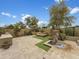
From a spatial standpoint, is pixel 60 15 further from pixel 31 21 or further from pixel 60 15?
pixel 31 21

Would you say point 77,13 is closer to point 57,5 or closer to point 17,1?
point 57,5

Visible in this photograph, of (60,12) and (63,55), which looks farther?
(60,12)

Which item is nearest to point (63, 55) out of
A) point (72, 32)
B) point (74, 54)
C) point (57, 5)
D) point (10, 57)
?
point (74, 54)

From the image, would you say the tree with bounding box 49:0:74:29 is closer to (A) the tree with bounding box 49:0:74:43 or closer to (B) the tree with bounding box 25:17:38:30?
(A) the tree with bounding box 49:0:74:43

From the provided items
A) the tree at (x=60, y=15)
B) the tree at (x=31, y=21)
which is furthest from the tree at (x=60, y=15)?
the tree at (x=31, y=21)

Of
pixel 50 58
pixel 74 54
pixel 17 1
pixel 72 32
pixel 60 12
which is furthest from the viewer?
pixel 60 12

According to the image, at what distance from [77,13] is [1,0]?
31.3 feet

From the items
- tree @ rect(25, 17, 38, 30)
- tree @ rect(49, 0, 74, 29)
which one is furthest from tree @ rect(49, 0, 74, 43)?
tree @ rect(25, 17, 38, 30)

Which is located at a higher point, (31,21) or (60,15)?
(60,15)

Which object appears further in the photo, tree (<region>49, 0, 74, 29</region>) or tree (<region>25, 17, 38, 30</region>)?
tree (<region>25, 17, 38, 30</region>)

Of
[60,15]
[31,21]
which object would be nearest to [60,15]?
[60,15]

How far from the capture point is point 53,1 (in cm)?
1362

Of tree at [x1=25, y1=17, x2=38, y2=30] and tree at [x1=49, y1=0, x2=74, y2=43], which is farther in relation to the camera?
tree at [x1=25, y1=17, x2=38, y2=30]

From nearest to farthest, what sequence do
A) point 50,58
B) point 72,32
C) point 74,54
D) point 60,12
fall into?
point 50,58 < point 74,54 < point 72,32 < point 60,12
